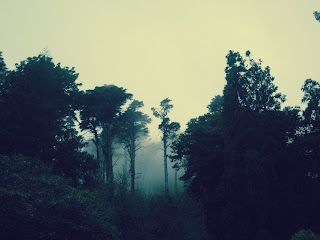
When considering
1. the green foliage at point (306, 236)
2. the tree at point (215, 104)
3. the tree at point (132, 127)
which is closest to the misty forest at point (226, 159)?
the green foliage at point (306, 236)

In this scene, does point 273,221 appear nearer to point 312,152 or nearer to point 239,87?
point 312,152

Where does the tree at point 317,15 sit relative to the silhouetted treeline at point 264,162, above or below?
above

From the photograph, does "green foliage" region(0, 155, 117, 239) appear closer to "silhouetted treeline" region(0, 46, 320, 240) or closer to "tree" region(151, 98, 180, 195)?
"silhouetted treeline" region(0, 46, 320, 240)

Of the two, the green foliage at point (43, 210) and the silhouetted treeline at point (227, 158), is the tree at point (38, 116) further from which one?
the green foliage at point (43, 210)

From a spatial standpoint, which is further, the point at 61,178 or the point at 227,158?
the point at 227,158

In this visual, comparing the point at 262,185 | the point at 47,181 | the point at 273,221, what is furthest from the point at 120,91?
the point at 273,221

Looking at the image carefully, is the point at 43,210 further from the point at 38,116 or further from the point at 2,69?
the point at 2,69

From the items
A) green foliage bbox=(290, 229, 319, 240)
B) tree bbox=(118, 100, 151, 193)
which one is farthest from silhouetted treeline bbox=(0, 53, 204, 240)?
green foliage bbox=(290, 229, 319, 240)

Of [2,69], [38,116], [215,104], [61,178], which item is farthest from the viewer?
[215,104]

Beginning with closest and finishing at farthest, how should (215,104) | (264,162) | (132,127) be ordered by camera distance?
(264,162) → (132,127) → (215,104)

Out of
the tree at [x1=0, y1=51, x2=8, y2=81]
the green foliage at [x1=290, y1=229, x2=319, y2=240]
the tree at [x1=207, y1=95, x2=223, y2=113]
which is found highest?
the tree at [x1=0, y1=51, x2=8, y2=81]

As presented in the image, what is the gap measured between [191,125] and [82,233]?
20229 millimetres

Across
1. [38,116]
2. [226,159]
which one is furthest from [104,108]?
[226,159]

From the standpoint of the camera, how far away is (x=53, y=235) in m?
9.30
